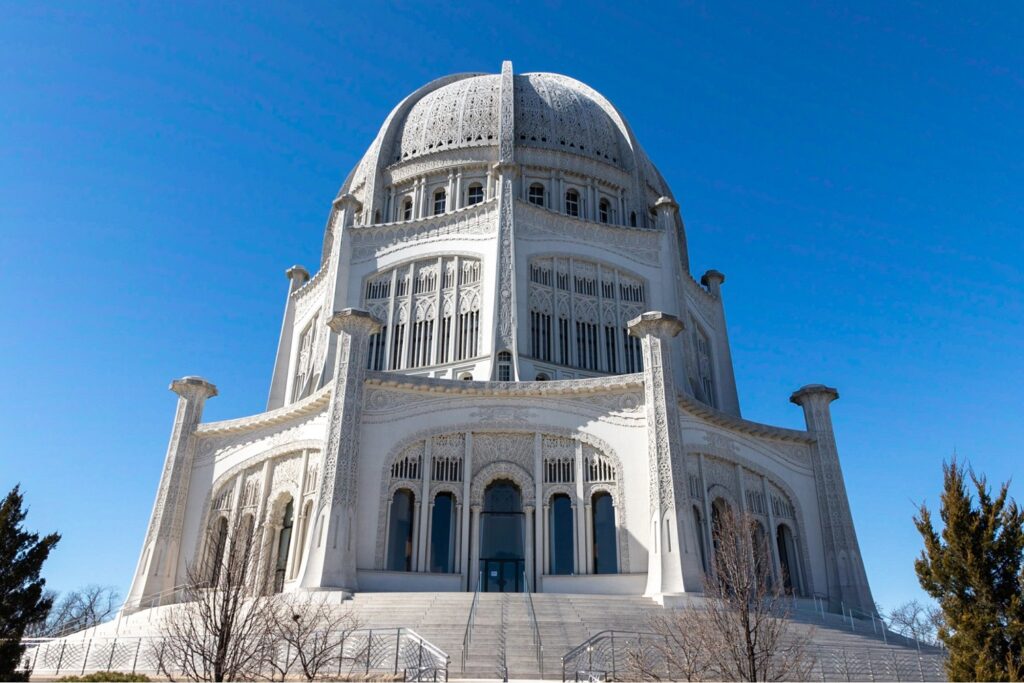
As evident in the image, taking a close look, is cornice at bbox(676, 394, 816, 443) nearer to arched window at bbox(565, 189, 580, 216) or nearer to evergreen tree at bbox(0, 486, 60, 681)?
arched window at bbox(565, 189, 580, 216)

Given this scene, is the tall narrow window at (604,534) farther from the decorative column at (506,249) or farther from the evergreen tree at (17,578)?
the evergreen tree at (17,578)

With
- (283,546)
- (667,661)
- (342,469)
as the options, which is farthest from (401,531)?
(667,661)

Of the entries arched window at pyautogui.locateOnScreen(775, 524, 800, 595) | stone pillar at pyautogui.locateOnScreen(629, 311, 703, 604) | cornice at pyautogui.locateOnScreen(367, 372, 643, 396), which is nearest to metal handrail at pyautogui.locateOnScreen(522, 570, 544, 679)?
stone pillar at pyautogui.locateOnScreen(629, 311, 703, 604)

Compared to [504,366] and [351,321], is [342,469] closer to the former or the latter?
[351,321]

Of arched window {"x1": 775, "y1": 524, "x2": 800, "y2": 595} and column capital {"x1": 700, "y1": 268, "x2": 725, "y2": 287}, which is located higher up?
column capital {"x1": 700, "y1": 268, "x2": 725, "y2": 287}

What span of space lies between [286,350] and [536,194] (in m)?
14.6

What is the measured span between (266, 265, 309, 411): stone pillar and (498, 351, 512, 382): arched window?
11.7m

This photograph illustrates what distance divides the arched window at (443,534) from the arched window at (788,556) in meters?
11.8

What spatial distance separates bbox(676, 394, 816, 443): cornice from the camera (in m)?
26.5

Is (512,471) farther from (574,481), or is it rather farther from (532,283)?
(532,283)

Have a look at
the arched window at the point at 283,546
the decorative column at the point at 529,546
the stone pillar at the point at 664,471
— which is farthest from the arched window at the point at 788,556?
the arched window at the point at 283,546

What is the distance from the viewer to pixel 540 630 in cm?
1795

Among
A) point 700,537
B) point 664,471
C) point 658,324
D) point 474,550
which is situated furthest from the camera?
point 658,324

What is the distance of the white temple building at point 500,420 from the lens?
2420 centimetres
